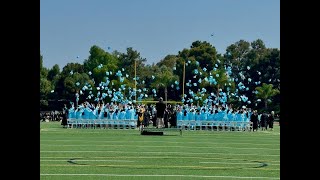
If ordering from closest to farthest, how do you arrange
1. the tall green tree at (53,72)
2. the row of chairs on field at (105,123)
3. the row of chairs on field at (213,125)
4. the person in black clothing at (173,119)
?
the row of chairs on field at (213,125) < the row of chairs on field at (105,123) < the person in black clothing at (173,119) < the tall green tree at (53,72)

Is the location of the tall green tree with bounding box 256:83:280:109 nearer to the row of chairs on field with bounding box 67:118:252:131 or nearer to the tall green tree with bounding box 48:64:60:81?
the tall green tree with bounding box 48:64:60:81

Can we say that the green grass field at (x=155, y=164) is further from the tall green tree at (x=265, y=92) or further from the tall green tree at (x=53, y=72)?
the tall green tree at (x=53, y=72)

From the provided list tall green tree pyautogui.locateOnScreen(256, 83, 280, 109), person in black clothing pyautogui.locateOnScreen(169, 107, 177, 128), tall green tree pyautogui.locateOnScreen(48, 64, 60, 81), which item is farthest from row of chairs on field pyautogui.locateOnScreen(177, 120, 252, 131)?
tall green tree pyautogui.locateOnScreen(48, 64, 60, 81)

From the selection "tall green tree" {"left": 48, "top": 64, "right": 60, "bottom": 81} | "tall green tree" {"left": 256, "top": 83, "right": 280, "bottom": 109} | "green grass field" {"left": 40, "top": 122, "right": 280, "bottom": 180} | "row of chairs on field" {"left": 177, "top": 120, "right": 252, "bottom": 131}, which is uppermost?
"tall green tree" {"left": 48, "top": 64, "right": 60, "bottom": 81}

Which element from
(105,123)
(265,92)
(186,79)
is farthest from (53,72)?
(105,123)

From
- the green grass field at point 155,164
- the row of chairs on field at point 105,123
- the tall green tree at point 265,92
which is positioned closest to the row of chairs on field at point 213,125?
the row of chairs on field at point 105,123

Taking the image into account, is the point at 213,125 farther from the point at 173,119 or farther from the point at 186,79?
the point at 186,79
